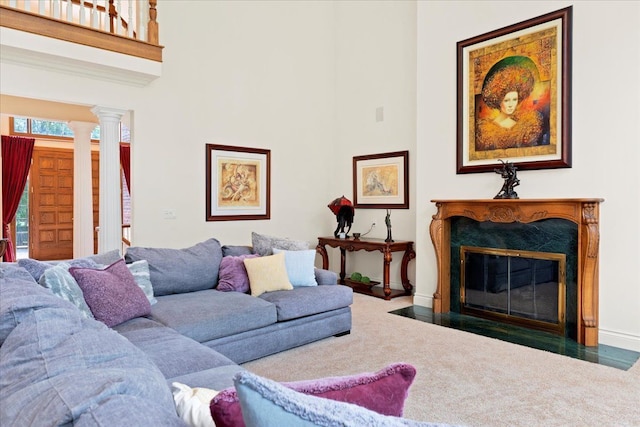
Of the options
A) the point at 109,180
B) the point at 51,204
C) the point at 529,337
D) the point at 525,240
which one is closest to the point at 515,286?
the point at 525,240

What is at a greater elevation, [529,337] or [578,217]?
[578,217]

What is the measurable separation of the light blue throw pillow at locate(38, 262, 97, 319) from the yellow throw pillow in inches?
54.6

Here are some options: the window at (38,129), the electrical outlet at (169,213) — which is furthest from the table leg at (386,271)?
the window at (38,129)

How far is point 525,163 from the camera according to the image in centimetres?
406

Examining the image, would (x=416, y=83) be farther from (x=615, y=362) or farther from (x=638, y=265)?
(x=615, y=362)

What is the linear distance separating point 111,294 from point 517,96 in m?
4.00

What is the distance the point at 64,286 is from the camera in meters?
2.50

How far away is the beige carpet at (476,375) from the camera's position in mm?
2375

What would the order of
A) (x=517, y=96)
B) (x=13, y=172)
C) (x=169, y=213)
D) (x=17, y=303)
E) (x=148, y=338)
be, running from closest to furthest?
(x=17, y=303)
(x=148, y=338)
(x=517, y=96)
(x=169, y=213)
(x=13, y=172)

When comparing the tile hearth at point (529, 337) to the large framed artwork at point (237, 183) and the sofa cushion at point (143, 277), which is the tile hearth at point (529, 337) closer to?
the large framed artwork at point (237, 183)

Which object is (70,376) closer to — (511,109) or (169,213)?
(169,213)

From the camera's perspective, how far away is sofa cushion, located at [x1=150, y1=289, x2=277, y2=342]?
110 inches

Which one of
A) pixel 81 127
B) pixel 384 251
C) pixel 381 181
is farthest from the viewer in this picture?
pixel 81 127

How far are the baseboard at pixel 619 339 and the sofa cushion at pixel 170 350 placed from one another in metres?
3.29
